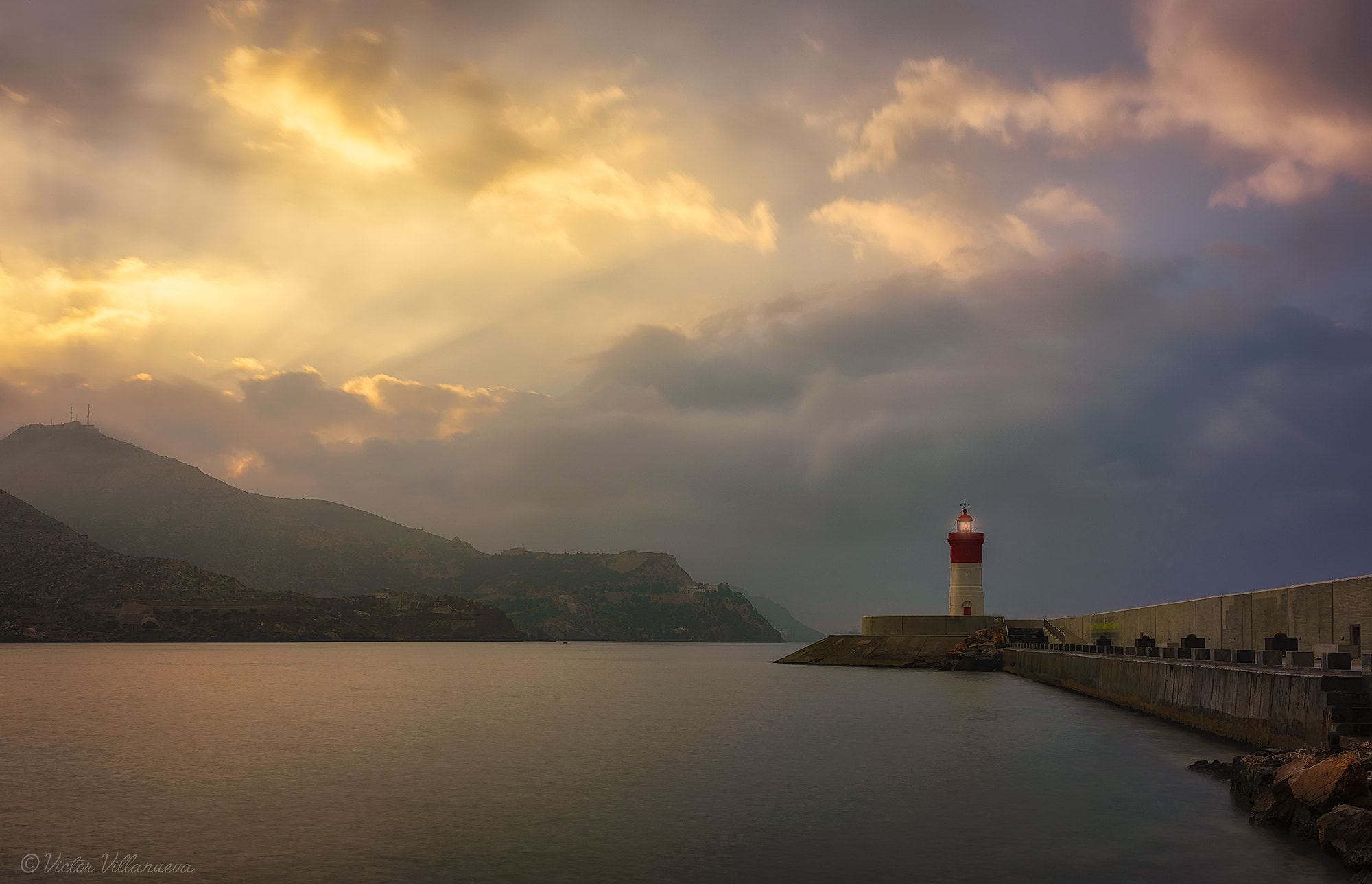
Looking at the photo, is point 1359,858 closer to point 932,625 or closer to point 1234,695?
point 1234,695

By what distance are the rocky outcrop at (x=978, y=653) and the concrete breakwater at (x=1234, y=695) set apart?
24031mm

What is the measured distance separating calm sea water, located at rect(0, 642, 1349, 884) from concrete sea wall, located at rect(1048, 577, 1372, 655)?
12.5 ft

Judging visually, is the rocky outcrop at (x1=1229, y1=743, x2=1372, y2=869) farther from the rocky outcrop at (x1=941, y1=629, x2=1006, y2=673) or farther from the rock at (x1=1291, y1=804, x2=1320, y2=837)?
the rocky outcrop at (x1=941, y1=629, x2=1006, y2=673)

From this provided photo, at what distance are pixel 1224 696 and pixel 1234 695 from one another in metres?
0.98

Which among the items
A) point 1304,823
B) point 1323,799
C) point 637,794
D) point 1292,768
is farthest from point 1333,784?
point 637,794

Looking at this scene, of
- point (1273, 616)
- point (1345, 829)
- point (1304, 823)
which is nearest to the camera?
point (1345, 829)

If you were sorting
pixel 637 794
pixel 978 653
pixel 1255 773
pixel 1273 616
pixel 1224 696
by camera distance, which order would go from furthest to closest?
pixel 978 653 → pixel 1273 616 → pixel 1224 696 → pixel 637 794 → pixel 1255 773

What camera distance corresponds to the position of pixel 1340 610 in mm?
23422

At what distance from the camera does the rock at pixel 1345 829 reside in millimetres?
12508

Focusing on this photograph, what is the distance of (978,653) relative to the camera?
67688mm

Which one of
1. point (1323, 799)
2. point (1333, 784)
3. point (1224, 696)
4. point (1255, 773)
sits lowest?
point (1255, 773)

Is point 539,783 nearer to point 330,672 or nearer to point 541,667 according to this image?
point 330,672

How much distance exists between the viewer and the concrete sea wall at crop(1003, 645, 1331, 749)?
17.8m

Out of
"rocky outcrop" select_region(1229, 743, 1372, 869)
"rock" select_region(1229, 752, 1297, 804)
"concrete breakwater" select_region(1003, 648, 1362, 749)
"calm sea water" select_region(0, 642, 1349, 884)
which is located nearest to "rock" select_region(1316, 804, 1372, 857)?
"rocky outcrop" select_region(1229, 743, 1372, 869)
